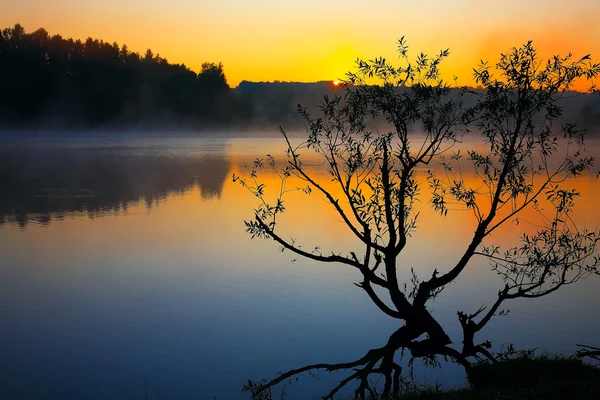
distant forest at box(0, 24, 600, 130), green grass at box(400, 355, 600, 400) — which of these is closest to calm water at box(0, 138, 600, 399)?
green grass at box(400, 355, 600, 400)

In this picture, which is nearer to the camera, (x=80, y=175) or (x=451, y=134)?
(x=451, y=134)

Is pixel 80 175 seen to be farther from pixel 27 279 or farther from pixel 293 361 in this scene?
pixel 293 361

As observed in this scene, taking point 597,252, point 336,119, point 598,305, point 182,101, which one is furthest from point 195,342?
point 182,101

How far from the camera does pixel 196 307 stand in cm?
1791

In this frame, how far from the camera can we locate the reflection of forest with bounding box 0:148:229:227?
124ft

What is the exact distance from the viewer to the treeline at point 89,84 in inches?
5699

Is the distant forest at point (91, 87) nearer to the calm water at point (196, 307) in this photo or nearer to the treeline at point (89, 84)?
the treeline at point (89, 84)

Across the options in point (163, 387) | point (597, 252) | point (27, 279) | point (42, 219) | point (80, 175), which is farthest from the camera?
point (80, 175)

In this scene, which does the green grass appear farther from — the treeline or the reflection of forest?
the treeline

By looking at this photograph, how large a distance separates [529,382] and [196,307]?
9438 mm

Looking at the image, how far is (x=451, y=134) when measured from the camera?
15.1m

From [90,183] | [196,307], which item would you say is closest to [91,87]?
[90,183]

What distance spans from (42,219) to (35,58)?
126373 millimetres

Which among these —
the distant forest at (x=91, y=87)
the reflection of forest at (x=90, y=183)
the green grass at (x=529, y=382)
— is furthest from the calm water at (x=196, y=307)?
the distant forest at (x=91, y=87)
